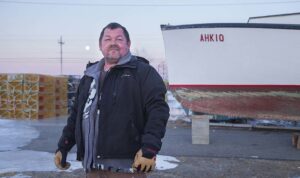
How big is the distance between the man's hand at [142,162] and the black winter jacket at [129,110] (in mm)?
Result: 139

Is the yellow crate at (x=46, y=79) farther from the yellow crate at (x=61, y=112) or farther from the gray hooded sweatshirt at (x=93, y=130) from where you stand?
the gray hooded sweatshirt at (x=93, y=130)

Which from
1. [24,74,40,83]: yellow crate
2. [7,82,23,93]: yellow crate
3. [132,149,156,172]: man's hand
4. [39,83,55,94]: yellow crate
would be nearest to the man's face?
[132,149,156,172]: man's hand

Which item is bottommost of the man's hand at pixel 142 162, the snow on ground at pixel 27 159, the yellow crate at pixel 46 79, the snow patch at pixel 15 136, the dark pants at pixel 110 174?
the snow patch at pixel 15 136

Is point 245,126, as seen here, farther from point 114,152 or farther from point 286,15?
point 114,152

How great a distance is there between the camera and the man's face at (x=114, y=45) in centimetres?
329

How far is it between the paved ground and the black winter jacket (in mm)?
3884

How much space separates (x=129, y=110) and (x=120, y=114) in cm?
7

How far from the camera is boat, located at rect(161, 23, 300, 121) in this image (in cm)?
1177

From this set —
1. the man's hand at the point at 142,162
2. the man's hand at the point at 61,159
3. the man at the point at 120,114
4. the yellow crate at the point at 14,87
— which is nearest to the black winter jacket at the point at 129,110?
the man at the point at 120,114

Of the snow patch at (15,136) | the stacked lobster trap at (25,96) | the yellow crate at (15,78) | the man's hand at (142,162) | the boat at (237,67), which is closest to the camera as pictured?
the man's hand at (142,162)

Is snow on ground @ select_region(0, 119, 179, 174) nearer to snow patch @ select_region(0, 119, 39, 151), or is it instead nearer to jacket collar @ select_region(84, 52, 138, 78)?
snow patch @ select_region(0, 119, 39, 151)

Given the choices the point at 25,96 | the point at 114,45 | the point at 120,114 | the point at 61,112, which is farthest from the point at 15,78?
the point at 120,114

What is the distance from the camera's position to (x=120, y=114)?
314 centimetres

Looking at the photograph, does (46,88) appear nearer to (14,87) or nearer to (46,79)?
(46,79)
